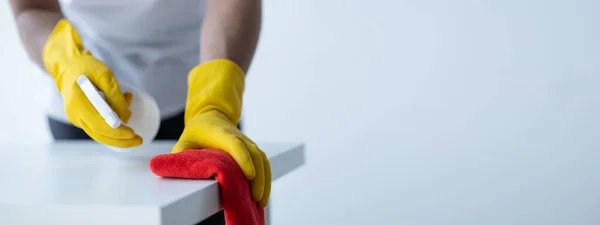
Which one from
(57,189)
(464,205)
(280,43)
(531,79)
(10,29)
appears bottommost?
(57,189)

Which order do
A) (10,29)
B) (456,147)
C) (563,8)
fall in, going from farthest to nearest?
(10,29)
(456,147)
(563,8)

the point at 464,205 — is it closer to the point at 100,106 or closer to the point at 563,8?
the point at 563,8

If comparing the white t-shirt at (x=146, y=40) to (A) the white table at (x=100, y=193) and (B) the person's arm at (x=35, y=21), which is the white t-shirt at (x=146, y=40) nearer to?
(B) the person's arm at (x=35, y=21)

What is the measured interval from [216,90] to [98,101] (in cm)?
16

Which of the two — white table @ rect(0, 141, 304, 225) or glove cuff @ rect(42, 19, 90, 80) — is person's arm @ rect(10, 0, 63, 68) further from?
white table @ rect(0, 141, 304, 225)

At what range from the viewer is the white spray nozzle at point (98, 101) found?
0.98 m

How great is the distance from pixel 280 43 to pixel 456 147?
715 millimetres

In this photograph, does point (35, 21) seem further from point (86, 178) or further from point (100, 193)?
point (100, 193)

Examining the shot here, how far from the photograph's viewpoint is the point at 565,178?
8.71ft

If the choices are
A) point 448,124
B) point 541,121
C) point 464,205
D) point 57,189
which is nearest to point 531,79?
point 541,121

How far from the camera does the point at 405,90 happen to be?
2.74 meters

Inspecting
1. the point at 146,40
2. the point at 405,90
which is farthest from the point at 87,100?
the point at 405,90

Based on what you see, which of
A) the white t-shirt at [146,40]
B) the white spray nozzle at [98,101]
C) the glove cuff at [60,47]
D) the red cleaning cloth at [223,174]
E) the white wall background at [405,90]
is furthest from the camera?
the white wall background at [405,90]

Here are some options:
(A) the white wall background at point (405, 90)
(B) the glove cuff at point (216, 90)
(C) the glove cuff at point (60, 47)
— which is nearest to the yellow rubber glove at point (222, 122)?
(B) the glove cuff at point (216, 90)
